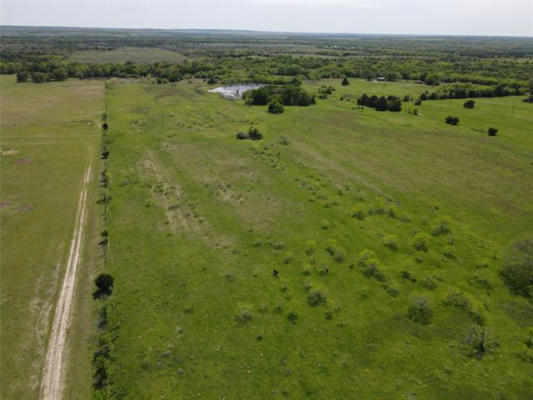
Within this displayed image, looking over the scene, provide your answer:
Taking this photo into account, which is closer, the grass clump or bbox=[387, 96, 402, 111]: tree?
the grass clump

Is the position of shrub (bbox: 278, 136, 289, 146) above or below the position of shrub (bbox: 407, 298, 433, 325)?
above

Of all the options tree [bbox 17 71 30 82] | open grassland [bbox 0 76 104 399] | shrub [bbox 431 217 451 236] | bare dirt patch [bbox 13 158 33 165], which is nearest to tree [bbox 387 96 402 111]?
shrub [bbox 431 217 451 236]

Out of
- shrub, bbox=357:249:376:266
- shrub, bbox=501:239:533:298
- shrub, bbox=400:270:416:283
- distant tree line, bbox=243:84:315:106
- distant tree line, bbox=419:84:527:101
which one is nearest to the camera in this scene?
shrub, bbox=501:239:533:298

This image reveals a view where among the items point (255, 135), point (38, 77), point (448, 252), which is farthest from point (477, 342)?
point (38, 77)

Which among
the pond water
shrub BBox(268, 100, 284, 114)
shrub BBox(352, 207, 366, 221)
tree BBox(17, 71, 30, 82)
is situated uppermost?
tree BBox(17, 71, 30, 82)

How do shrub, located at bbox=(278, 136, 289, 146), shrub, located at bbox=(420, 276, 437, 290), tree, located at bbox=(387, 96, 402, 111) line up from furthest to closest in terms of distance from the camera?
tree, located at bbox=(387, 96, 402, 111) < shrub, located at bbox=(278, 136, 289, 146) < shrub, located at bbox=(420, 276, 437, 290)

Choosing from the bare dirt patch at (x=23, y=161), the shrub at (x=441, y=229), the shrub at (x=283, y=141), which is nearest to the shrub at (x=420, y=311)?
the shrub at (x=441, y=229)

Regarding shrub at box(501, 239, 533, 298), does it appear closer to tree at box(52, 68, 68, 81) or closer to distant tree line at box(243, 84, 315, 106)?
distant tree line at box(243, 84, 315, 106)
